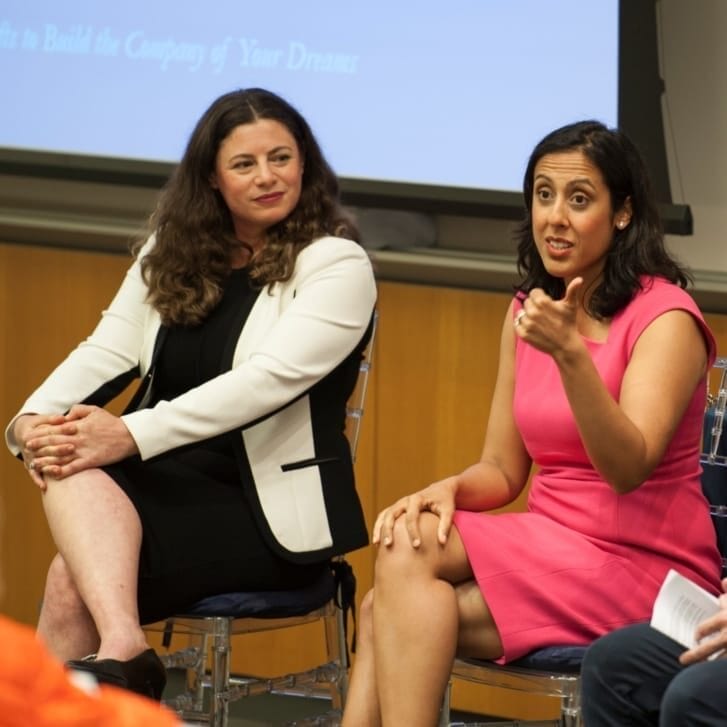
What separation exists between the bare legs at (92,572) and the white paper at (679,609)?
0.94 meters

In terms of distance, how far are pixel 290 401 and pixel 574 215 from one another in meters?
0.67

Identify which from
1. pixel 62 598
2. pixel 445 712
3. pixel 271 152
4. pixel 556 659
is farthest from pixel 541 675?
pixel 271 152

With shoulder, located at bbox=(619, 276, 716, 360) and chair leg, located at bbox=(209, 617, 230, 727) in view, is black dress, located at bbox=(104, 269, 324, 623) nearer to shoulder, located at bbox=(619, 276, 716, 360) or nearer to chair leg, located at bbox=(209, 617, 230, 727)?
chair leg, located at bbox=(209, 617, 230, 727)

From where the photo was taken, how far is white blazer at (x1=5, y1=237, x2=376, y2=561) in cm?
282

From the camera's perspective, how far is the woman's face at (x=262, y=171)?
2.97 metres

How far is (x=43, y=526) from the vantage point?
4.18 meters

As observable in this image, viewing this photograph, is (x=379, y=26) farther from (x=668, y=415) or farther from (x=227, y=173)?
(x=668, y=415)

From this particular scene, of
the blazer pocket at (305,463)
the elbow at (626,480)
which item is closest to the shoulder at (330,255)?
the blazer pocket at (305,463)

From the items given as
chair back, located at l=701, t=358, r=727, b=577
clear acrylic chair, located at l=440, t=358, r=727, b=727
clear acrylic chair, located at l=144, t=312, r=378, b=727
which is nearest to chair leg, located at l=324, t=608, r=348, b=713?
clear acrylic chair, located at l=144, t=312, r=378, b=727

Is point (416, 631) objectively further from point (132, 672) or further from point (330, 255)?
point (330, 255)

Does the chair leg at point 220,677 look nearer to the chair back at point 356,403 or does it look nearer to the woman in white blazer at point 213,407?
the woman in white blazer at point 213,407

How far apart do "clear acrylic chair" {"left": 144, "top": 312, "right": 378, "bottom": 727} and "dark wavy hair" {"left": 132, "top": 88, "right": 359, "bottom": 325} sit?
0.75 ft

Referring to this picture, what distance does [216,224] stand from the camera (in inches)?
121

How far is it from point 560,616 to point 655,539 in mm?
201
